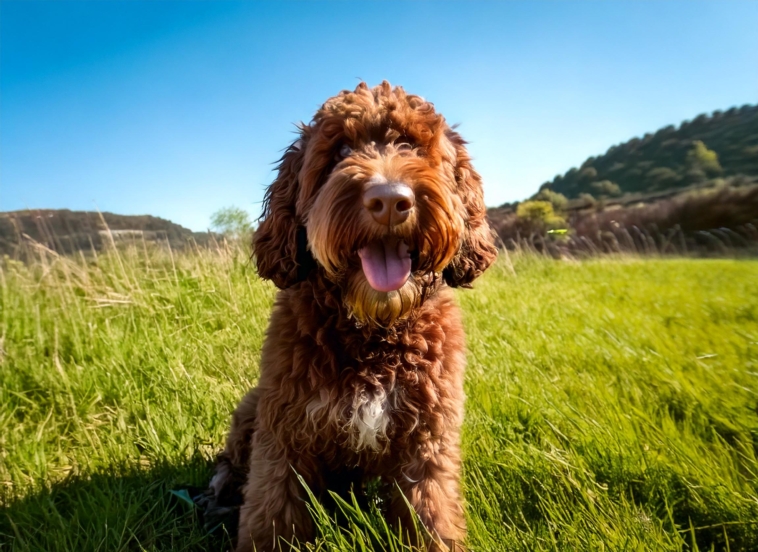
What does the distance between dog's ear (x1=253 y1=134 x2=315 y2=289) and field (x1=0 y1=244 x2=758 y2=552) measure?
1278 millimetres

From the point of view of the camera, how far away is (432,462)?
2.39 metres

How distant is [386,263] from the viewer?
2299 mm

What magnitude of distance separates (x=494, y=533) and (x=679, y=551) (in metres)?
0.71

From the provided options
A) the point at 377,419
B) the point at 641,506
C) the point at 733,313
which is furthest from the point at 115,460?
the point at 733,313

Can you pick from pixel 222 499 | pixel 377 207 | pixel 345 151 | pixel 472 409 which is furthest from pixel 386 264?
pixel 222 499

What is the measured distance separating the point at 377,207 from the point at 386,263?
329mm

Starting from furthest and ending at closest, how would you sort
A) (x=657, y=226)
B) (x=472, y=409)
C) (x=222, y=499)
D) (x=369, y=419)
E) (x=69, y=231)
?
1. (x=657, y=226)
2. (x=69, y=231)
3. (x=472, y=409)
4. (x=222, y=499)
5. (x=369, y=419)

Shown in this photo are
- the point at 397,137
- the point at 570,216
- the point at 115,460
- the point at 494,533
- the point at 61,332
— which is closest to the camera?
the point at 494,533

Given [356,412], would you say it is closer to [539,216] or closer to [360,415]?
[360,415]

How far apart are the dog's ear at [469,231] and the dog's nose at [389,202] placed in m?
0.70

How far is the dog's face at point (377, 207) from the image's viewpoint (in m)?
2.17

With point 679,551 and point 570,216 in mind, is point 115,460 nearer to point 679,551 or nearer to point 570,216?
point 679,551

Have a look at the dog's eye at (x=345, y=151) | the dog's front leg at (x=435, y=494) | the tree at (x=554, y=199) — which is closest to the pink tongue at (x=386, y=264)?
the dog's eye at (x=345, y=151)

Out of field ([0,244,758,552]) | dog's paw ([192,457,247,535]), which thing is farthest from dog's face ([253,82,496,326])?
dog's paw ([192,457,247,535])
